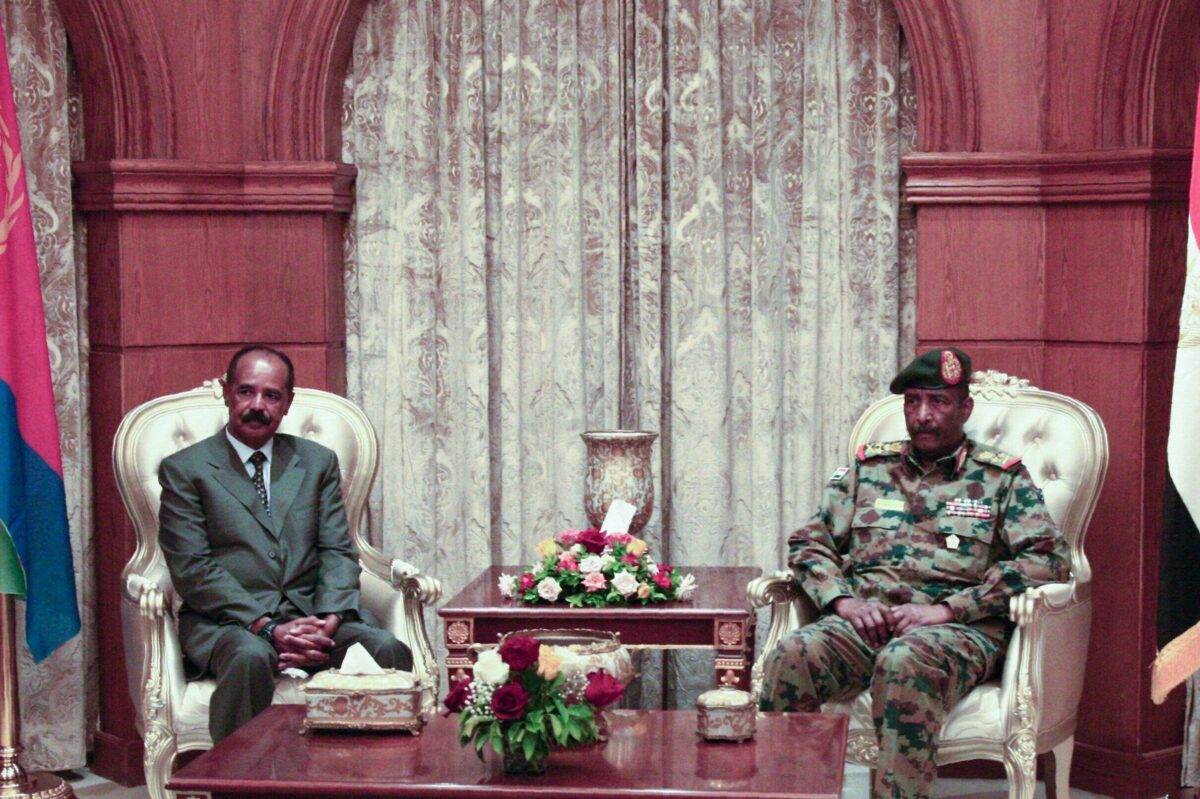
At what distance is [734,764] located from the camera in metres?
3.47

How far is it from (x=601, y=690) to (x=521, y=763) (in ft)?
0.72

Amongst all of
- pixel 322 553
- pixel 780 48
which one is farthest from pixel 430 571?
pixel 780 48

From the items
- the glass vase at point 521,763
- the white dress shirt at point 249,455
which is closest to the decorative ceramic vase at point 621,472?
the white dress shirt at point 249,455

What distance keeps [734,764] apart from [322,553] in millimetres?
1778

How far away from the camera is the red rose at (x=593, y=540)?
16.0ft

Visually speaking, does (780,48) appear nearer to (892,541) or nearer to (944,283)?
(944,283)

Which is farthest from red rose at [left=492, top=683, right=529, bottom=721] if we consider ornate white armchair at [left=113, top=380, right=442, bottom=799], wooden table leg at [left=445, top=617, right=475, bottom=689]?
wooden table leg at [left=445, top=617, right=475, bottom=689]

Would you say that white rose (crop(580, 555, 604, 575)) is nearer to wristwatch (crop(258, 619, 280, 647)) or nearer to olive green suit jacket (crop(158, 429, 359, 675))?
olive green suit jacket (crop(158, 429, 359, 675))

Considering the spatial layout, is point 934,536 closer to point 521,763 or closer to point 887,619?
point 887,619

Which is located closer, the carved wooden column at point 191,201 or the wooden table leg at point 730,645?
the wooden table leg at point 730,645

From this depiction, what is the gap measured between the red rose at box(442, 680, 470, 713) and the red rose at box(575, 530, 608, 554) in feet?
4.54

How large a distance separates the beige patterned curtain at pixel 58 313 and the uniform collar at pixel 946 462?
2697 mm

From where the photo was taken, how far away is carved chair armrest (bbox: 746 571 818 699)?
4652 mm

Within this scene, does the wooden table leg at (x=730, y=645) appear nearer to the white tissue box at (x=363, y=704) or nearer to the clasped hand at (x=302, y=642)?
the clasped hand at (x=302, y=642)
